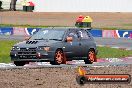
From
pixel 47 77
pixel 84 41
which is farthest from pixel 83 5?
pixel 47 77

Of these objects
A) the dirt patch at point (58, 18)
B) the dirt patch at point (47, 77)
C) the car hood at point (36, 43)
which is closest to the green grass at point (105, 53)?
the car hood at point (36, 43)

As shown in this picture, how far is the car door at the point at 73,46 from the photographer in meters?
24.0

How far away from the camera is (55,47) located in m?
22.9

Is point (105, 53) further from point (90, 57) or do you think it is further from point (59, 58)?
point (59, 58)

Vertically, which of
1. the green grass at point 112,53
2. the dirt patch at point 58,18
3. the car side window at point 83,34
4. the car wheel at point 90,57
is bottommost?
the dirt patch at point 58,18

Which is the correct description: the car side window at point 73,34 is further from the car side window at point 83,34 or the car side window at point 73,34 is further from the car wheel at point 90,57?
the car wheel at point 90,57

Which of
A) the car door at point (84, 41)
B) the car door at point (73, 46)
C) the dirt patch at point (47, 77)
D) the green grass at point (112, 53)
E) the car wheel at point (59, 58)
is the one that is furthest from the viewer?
the green grass at point (112, 53)

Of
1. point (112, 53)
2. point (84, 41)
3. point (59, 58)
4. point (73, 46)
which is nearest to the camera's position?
point (59, 58)

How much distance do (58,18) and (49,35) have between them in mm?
48020

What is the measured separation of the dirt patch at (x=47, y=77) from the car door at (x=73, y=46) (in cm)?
188

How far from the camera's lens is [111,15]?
2906 inches

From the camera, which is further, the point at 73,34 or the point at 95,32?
the point at 95,32

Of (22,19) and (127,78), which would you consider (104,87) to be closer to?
(127,78)

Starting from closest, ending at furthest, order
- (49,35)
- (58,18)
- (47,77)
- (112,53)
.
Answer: (47,77) → (49,35) → (112,53) → (58,18)
